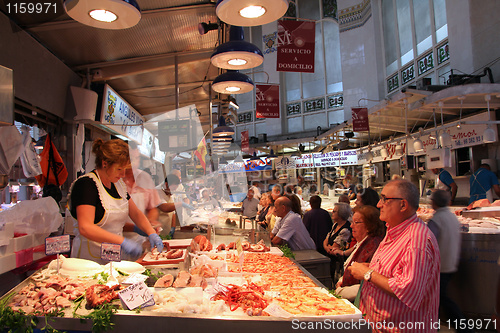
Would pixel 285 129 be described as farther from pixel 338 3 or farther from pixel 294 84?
pixel 338 3

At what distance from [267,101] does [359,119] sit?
9.23 feet

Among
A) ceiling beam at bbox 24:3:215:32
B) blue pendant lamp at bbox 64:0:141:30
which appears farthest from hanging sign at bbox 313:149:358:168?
blue pendant lamp at bbox 64:0:141:30

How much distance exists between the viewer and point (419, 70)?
39.9 feet

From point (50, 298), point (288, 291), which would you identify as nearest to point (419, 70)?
point (288, 291)

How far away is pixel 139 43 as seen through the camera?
→ 585cm

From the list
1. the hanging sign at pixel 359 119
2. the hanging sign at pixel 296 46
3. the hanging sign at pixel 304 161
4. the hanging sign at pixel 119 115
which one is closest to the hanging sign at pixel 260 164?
the hanging sign at pixel 304 161

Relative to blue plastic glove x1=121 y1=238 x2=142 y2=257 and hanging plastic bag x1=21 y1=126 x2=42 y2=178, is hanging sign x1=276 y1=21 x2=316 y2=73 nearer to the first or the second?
blue plastic glove x1=121 y1=238 x2=142 y2=257

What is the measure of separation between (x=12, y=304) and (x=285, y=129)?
19261mm

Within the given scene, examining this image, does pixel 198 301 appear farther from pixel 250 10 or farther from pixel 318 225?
pixel 318 225

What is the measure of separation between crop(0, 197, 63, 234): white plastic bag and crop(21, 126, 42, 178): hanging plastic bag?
1.39 meters

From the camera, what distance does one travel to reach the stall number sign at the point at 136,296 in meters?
2.14

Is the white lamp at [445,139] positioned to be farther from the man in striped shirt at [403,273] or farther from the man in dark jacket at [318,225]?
the man in striped shirt at [403,273]

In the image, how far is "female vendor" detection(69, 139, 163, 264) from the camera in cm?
305

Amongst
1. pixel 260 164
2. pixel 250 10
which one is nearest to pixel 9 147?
pixel 250 10
